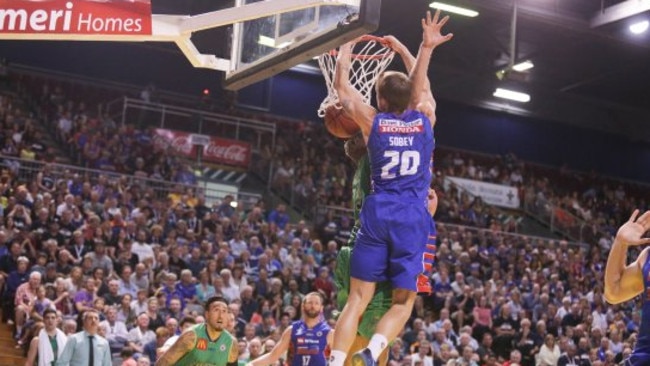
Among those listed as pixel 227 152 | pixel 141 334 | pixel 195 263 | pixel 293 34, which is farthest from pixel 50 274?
pixel 227 152

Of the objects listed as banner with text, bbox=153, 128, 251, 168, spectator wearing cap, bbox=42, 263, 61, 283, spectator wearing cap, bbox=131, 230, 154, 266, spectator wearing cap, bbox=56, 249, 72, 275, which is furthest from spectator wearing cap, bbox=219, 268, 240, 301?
banner with text, bbox=153, 128, 251, 168

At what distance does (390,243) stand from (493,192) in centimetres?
2296

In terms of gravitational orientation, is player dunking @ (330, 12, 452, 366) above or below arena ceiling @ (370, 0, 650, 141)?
below

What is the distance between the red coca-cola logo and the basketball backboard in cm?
1739

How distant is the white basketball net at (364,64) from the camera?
7070 mm

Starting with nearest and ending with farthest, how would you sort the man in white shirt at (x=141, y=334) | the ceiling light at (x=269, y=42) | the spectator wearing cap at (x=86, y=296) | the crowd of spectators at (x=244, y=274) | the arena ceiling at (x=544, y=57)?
the ceiling light at (x=269, y=42), the man in white shirt at (x=141, y=334), the spectator wearing cap at (x=86, y=296), the crowd of spectators at (x=244, y=274), the arena ceiling at (x=544, y=57)

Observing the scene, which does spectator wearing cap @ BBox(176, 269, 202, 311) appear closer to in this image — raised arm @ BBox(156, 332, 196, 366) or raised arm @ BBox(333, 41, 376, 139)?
raised arm @ BBox(156, 332, 196, 366)

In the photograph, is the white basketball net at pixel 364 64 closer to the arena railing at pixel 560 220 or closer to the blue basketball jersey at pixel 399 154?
the blue basketball jersey at pixel 399 154

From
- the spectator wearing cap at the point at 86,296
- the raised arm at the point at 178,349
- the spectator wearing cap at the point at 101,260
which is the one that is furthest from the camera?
the spectator wearing cap at the point at 101,260

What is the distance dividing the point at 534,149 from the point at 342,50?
28643 millimetres

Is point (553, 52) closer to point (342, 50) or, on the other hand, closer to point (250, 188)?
point (250, 188)

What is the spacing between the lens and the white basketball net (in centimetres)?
707

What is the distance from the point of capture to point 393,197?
5539mm

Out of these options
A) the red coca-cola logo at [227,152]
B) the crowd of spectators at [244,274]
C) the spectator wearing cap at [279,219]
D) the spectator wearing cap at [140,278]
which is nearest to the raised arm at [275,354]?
the crowd of spectators at [244,274]
